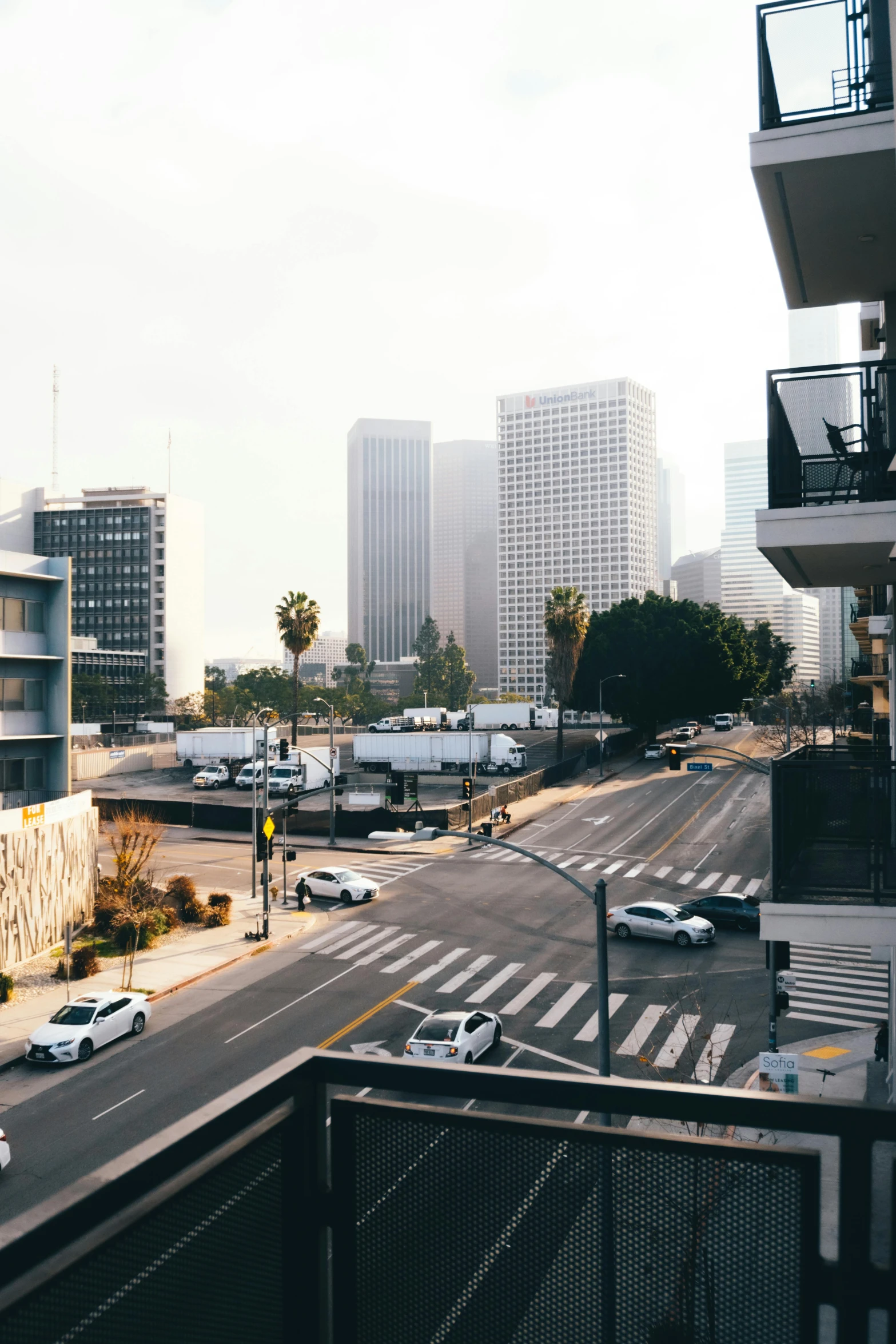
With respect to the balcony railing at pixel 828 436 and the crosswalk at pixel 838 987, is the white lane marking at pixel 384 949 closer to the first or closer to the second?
the crosswalk at pixel 838 987

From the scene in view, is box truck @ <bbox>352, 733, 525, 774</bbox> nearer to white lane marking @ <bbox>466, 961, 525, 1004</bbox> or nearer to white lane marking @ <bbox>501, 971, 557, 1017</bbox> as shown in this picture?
white lane marking @ <bbox>466, 961, 525, 1004</bbox>

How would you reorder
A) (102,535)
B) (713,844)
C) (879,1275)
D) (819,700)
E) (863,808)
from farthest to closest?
(102,535) < (819,700) < (713,844) < (863,808) < (879,1275)

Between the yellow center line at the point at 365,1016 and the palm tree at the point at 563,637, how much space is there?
55.6 metres

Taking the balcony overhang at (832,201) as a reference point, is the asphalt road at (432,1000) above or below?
below

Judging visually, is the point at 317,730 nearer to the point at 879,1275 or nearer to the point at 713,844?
the point at 713,844

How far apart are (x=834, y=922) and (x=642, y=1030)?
59.6 feet

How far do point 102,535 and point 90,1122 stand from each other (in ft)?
544

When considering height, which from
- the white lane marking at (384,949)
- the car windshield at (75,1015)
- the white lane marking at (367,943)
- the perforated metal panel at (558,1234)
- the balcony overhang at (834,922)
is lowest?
the white lane marking at (367,943)

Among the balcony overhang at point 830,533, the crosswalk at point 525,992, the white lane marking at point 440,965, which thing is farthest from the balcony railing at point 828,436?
the white lane marking at point 440,965

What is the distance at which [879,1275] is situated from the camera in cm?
257

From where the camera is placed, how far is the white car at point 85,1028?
25797 mm

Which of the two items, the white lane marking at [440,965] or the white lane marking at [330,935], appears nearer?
the white lane marking at [440,965]

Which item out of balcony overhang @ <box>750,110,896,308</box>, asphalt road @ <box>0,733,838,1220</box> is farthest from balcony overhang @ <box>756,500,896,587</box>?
asphalt road @ <box>0,733,838,1220</box>

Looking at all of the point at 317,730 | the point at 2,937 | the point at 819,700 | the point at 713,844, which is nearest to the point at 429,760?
the point at 713,844
